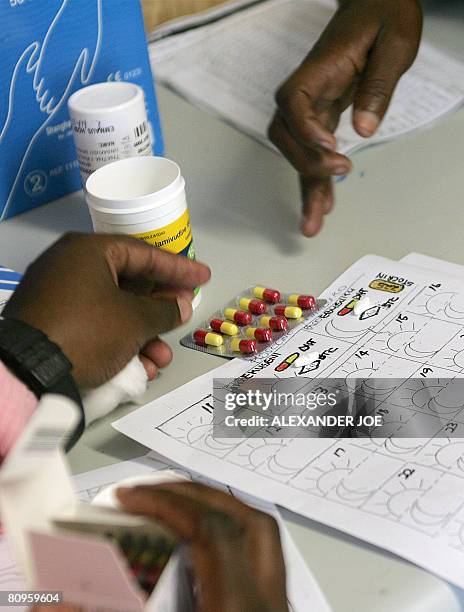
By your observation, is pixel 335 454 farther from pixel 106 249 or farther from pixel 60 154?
pixel 60 154

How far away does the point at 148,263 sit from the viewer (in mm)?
659

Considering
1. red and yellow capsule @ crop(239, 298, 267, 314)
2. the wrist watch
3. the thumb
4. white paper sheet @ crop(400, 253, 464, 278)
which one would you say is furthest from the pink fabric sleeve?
white paper sheet @ crop(400, 253, 464, 278)

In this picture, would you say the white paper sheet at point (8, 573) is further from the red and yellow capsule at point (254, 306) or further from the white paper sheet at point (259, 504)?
the red and yellow capsule at point (254, 306)

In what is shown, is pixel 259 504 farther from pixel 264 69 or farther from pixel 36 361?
pixel 264 69

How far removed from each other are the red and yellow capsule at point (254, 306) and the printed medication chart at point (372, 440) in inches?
1.6

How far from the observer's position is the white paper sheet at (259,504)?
1.55 ft

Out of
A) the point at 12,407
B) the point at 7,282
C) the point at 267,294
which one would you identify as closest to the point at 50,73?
the point at 7,282

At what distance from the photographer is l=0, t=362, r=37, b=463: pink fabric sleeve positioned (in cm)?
51

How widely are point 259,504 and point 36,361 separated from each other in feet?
0.58

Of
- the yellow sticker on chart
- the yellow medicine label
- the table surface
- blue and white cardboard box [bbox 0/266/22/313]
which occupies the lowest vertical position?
the table surface

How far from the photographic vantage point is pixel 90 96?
0.83 metres

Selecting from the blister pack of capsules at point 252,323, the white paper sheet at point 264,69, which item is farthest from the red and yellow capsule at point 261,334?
the white paper sheet at point 264,69

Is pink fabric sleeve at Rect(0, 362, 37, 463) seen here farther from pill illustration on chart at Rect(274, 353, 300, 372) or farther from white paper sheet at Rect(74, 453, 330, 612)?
Result: pill illustration on chart at Rect(274, 353, 300, 372)

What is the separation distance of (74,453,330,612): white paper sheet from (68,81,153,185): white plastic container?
34 centimetres
